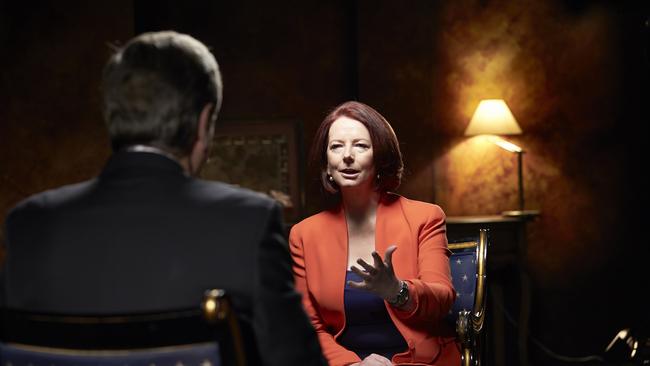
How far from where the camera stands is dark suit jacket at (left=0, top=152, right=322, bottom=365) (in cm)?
131

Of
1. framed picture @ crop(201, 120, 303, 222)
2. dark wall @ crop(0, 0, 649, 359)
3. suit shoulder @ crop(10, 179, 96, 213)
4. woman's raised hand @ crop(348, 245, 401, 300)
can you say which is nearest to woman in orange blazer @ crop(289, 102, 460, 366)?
woman's raised hand @ crop(348, 245, 401, 300)

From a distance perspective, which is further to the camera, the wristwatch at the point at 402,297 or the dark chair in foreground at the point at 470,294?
the dark chair in foreground at the point at 470,294

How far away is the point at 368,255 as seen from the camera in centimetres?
270

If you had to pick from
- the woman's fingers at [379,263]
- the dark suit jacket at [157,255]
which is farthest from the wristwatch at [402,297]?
the dark suit jacket at [157,255]

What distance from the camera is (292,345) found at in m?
1.33

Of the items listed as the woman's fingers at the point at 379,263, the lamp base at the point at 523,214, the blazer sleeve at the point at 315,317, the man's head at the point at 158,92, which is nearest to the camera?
the man's head at the point at 158,92

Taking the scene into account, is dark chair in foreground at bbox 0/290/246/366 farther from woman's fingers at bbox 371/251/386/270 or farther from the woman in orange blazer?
the woman in orange blazer

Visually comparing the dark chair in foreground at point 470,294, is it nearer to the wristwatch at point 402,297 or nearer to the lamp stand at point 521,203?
the wristwatch at point 402,297

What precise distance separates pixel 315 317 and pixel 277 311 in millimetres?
1291

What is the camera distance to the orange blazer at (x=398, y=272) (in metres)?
2.47

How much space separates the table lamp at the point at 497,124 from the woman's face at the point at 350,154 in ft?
8.89

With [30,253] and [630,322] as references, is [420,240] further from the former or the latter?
[630,322]

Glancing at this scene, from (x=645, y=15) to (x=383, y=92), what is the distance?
1.97 metres

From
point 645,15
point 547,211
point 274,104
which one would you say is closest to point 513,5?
point 645,15
